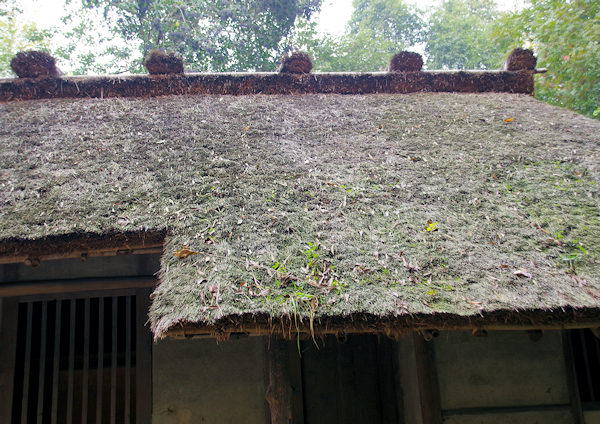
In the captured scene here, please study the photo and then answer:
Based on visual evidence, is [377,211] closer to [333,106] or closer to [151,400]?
[333,106]

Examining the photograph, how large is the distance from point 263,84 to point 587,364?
4.51m

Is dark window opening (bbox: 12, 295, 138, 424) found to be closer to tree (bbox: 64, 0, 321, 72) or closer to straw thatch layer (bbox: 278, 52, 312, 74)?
straw thatch layer (bbox: 278, 52, 312, 74)

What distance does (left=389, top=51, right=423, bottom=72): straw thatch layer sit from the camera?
561cm

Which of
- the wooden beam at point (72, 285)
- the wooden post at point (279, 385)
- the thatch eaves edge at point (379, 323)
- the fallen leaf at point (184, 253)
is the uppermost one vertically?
the fallen leaf at point (184, 253)

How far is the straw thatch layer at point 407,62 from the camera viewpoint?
5613 millimetres

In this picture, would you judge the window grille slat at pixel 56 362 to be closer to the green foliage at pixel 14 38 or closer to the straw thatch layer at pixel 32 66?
the straw thatch layer at pixel 32 66

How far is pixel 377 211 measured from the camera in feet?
10.1

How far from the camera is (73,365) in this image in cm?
370

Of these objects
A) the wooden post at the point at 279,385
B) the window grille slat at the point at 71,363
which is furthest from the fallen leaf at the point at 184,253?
the window grille slat at the point at 71,363

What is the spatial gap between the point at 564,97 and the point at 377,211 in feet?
24.0

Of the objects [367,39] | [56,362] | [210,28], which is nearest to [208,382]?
[56,362]

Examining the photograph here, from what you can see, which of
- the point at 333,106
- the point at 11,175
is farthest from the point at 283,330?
the point at 333,106

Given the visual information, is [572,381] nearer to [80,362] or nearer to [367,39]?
[80,362]

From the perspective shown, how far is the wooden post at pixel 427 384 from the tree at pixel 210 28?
33.6ft
